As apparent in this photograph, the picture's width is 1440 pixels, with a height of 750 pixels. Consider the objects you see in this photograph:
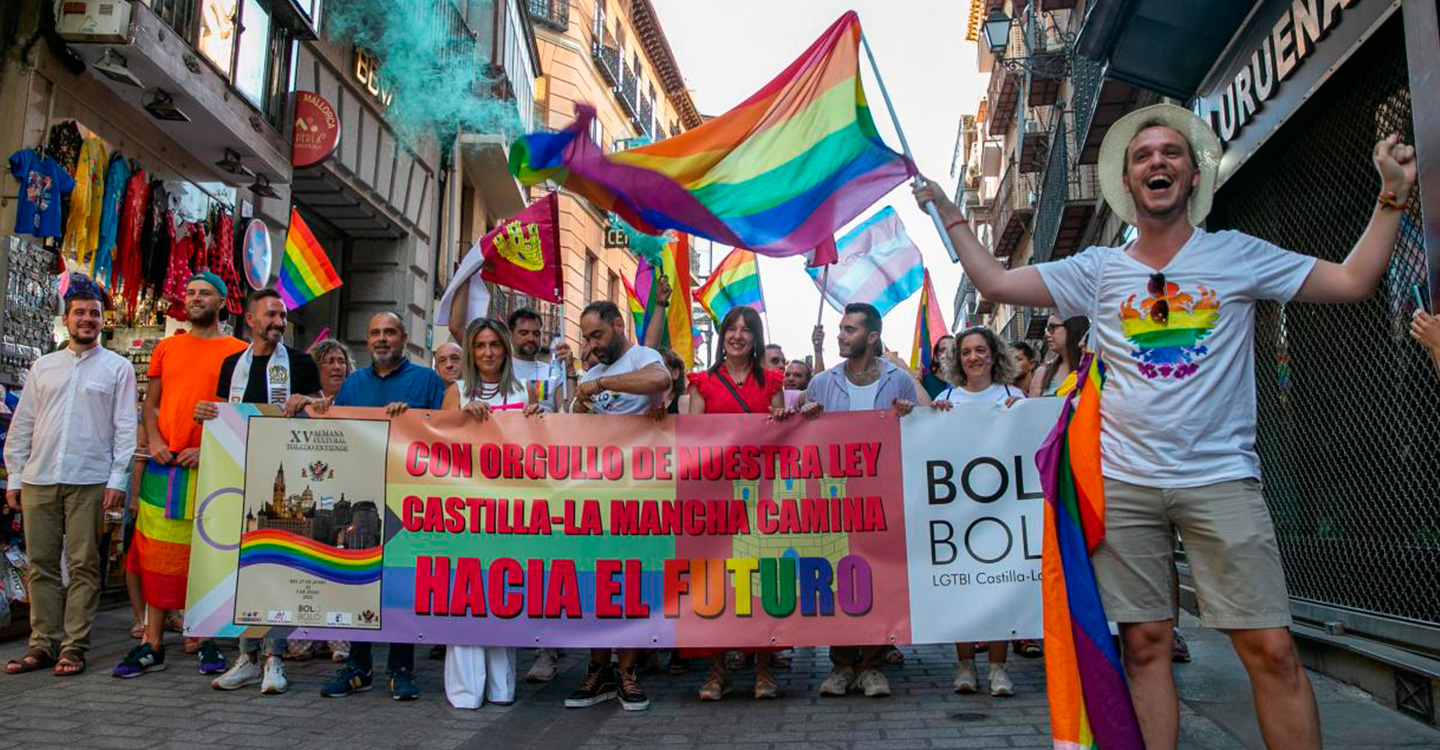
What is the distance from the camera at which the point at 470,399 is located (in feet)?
18.6

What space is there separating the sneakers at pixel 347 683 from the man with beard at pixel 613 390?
1.10 m

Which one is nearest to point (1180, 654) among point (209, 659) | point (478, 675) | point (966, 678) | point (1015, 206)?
point (966, 678)

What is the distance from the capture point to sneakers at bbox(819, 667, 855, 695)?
528cm

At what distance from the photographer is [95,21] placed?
27.4 feet

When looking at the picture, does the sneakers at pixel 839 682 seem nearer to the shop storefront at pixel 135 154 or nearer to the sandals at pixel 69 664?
the sandals at pixel 69 664

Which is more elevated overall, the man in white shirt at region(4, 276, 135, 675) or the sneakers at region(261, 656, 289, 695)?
the man in white shirt at region(4, 276, 135, 675)

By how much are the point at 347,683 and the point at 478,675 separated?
0.71 metres

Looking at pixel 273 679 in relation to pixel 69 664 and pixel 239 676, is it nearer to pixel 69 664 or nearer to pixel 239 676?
pixel 239 676

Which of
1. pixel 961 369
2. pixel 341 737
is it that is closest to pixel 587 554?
pixel 341 737

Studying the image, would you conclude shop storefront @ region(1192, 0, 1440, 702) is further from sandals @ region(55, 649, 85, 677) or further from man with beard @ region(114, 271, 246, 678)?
sandals @ region(55, 649, 85, 677)

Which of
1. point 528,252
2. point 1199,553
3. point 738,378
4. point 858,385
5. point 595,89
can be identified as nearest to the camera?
point 1199,553

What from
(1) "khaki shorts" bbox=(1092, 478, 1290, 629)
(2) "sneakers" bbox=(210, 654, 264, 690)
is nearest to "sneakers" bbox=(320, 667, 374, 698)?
(2) "sneakers" bbox=(210, 654, 264, 690)

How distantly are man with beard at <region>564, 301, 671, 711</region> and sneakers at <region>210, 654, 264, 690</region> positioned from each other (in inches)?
67.2

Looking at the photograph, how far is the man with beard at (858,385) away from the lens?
5434 mm
